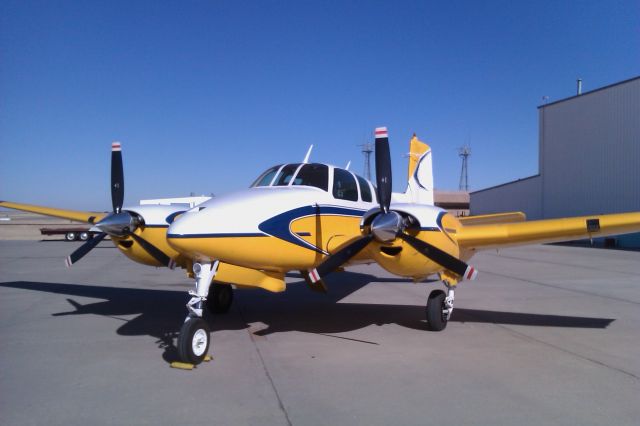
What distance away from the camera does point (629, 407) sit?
16.8 ft

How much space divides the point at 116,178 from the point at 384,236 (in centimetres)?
533

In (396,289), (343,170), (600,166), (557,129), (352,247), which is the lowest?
(396,289)

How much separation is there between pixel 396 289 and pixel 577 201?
91.3 ft

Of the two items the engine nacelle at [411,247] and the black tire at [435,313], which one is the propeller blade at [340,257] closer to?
the engine nacelle at [411,247]

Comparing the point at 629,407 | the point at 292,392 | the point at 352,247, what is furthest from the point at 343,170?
the point at 629,407

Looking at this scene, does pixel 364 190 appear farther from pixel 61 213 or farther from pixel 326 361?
pixel 61 213

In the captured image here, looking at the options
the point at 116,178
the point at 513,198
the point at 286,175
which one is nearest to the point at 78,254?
the point at 116,178

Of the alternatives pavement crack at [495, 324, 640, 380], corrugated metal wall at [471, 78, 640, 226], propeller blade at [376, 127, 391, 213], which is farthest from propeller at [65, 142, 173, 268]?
corrugated metal wall at [471, 78, 640, 226]

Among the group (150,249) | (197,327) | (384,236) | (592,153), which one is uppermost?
(592,153)

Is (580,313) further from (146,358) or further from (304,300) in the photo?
(146,358)

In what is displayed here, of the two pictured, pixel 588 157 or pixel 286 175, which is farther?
pixel 588 157

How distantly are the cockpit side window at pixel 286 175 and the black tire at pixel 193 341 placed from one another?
269cm

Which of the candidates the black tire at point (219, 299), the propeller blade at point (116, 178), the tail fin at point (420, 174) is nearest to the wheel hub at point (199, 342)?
the black tire at point (219, 299)

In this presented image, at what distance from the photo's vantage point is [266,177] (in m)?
8.42
